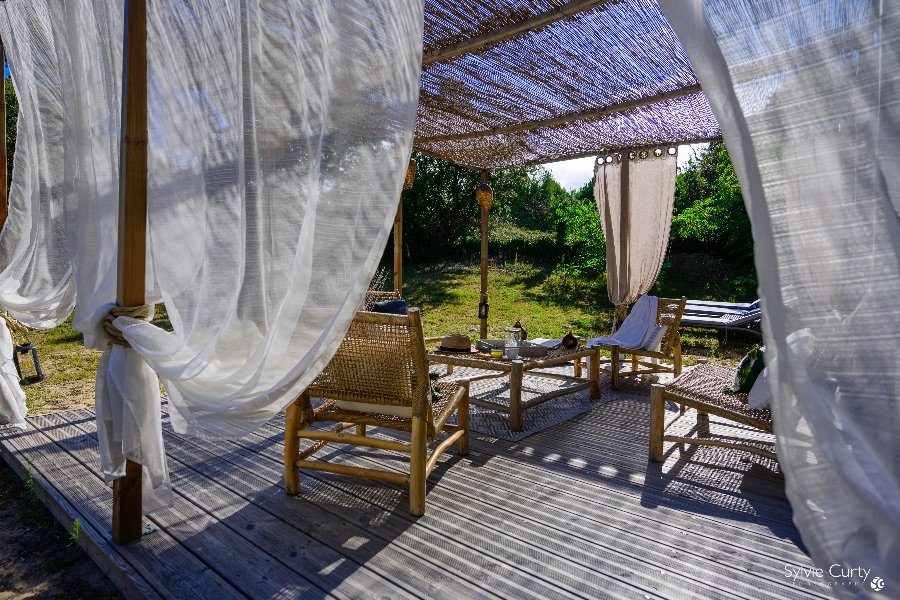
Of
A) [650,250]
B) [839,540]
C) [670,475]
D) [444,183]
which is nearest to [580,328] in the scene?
[650,250]

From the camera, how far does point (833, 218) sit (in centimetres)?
77

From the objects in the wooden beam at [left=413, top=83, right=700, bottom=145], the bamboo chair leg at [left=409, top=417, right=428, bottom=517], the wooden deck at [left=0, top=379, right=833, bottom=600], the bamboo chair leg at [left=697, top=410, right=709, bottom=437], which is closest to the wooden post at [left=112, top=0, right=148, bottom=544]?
the wooden deck at [left=0, top=379, right=833, bottom=600]

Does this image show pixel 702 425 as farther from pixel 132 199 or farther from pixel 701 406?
pixel 132 199

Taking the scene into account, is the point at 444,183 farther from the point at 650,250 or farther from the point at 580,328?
the point at 650,250

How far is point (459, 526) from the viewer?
6.86 feet

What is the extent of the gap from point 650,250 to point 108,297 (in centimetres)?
485

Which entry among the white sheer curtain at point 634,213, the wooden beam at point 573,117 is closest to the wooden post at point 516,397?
the wooden beam at point 573,117

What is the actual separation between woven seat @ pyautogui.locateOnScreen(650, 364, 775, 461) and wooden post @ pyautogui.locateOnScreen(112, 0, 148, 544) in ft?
7.79

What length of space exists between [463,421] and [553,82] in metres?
2.56

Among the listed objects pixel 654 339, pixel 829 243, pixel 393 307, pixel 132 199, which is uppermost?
pixel 132 199

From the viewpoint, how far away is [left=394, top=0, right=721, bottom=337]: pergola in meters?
3.04

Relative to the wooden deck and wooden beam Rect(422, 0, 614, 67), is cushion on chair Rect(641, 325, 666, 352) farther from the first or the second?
wooden beam Rect(422, 0, 614, 67)

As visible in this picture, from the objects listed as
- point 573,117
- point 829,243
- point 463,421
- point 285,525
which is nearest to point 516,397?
point 463,421

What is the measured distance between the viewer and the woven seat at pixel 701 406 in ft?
8.33
